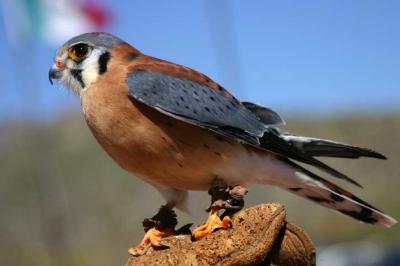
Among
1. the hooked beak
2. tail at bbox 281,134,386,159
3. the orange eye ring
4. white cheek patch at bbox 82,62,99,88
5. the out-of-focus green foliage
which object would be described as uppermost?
the out-of-focus green foliage

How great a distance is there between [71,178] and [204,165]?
23.4 meters

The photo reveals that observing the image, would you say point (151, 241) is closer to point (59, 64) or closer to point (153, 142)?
point (153, 142)

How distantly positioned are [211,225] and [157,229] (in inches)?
17.4

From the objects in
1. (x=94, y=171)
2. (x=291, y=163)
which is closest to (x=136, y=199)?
(x=94, y=171)

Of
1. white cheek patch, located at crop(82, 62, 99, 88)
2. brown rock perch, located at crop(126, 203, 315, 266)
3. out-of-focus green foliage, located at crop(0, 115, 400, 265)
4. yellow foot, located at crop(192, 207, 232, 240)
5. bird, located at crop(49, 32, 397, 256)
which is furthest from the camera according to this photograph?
out-of-focus green foliage, located at crop(0, 115, 400, 265)

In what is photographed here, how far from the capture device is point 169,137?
3410mm

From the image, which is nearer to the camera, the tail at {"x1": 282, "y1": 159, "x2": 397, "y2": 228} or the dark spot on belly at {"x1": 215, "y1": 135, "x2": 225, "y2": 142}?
the dark spot on belly at {"x1": 215, "y1": 135, "x2": 225, "y2": 142}

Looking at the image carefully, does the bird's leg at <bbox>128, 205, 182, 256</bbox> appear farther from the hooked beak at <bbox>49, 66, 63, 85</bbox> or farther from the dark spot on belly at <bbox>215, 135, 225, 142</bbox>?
the hooked beak at <bbox>49, 66, 63, 85</bbox>

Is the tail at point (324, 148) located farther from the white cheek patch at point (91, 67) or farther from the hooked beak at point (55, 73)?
the hooked beak at point (55, 73)

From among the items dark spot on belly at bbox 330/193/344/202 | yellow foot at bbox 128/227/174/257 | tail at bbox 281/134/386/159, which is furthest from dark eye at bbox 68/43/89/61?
dark spot on belly at bbox 330/193/344/202

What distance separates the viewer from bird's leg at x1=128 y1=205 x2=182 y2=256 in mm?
3320

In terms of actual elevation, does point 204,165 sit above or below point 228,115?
below

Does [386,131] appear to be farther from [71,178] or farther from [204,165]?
[204,165]

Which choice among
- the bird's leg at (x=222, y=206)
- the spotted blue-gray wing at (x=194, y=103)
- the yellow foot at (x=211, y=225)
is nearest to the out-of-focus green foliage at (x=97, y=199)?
the spotted blue-gray wing at (x=194, y=103)
